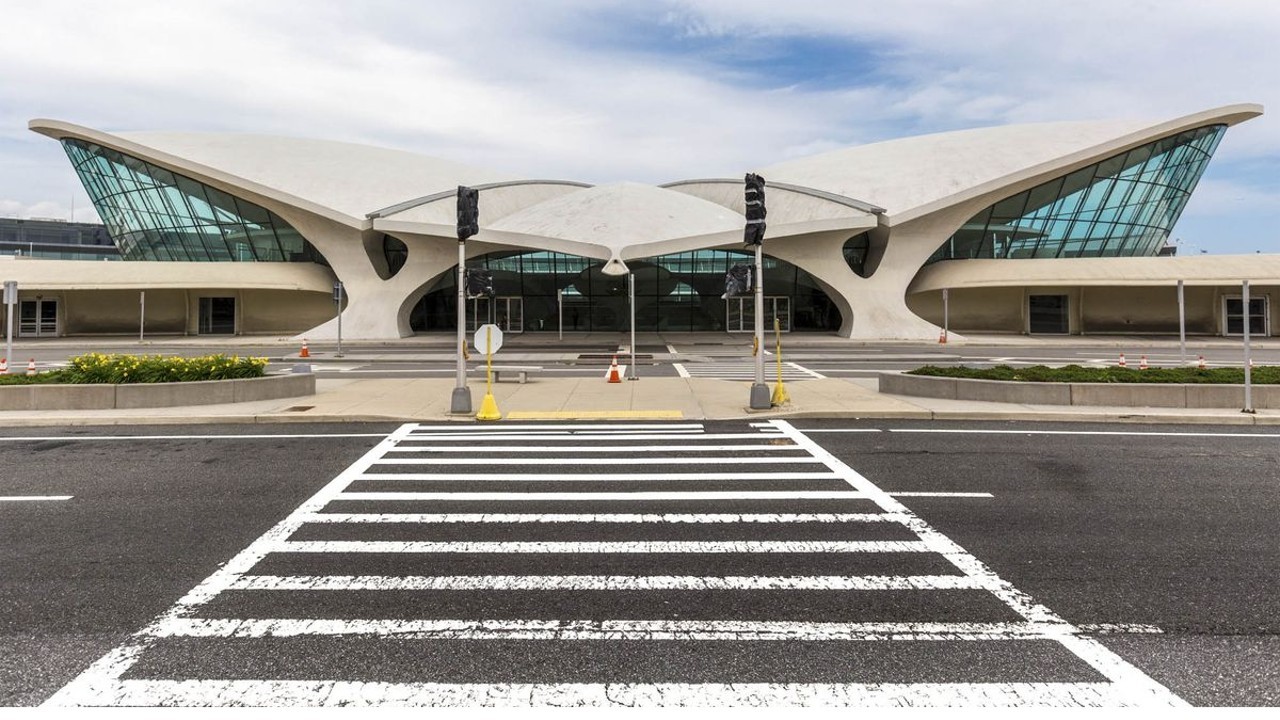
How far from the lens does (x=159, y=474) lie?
7.70 meters

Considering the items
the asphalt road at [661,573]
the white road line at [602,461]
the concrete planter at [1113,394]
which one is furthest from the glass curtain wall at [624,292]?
the asphalt road at [661,573]

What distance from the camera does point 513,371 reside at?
20.9 meters

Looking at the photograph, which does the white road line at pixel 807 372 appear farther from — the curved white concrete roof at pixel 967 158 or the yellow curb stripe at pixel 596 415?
the curved white concrete roof at pixel 967 158

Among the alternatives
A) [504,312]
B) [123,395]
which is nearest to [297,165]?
[504,312]

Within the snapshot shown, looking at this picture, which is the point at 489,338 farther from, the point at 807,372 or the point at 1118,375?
the point at 1118,375

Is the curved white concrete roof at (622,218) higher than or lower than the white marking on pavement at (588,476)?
higher

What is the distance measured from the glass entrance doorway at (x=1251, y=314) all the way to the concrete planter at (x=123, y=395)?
157ft

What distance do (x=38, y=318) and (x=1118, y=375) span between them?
169 feet

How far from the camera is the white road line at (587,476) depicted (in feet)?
24.4

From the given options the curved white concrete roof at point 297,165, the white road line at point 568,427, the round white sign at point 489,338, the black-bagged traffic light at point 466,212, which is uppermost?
the curved white concrete roof at point 297,165

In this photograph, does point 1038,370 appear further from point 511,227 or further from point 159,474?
point 511,227

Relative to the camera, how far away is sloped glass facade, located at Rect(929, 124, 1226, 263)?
39.4m

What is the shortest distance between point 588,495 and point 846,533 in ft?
8.52

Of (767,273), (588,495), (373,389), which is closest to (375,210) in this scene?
(767,273)
